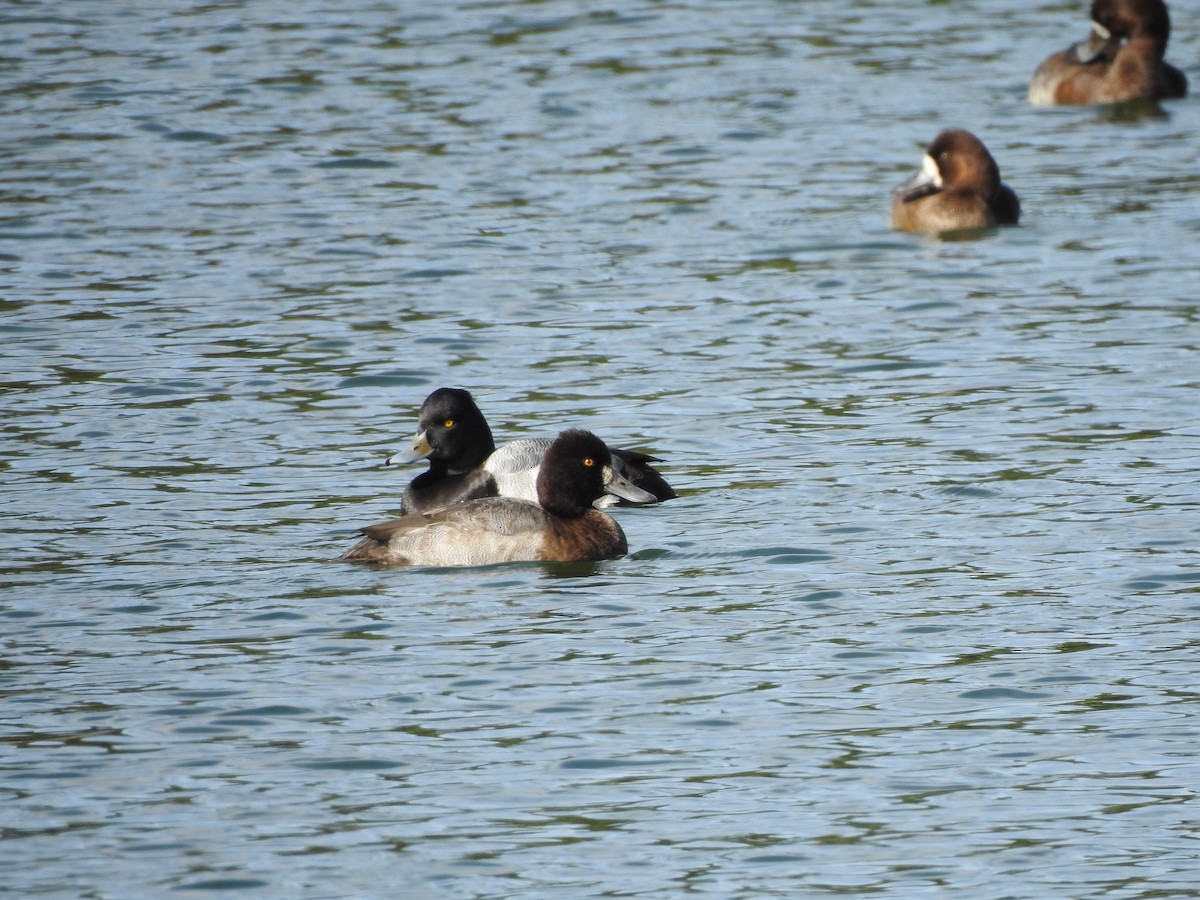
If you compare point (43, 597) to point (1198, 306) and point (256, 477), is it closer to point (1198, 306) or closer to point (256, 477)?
point (256, 477)

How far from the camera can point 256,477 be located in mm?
11727

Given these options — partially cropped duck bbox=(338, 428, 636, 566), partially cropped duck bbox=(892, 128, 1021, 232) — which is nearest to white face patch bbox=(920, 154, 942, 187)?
partially cropped duck bbox=(892, 128, 1021, 232)

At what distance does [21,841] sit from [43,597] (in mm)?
2719

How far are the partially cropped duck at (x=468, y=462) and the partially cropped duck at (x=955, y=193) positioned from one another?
21.9 feet

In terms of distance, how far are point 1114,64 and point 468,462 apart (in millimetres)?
12113

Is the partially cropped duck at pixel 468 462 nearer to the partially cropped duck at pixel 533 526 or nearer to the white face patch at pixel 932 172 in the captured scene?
the partially cropped duck at pixel 533 526

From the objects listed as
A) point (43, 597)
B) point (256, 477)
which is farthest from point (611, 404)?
point (43, 597)

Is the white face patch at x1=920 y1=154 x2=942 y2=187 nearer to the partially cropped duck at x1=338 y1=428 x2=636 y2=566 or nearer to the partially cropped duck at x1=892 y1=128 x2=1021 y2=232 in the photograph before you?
the partially cropped duck at x1=892 y1=128 x2=1021 y2=232

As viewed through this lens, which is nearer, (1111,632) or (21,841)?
(21,841)

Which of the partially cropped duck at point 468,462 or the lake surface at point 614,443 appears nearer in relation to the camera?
the lake surface at point 614,443

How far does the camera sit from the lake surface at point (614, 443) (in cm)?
732

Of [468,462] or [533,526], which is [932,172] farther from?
[533,526]

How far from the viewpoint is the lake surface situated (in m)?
7.32

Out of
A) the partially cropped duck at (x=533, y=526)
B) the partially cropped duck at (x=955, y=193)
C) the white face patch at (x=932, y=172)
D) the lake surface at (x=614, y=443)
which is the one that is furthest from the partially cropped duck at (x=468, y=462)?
the white face patch at (x=932, y=172)
